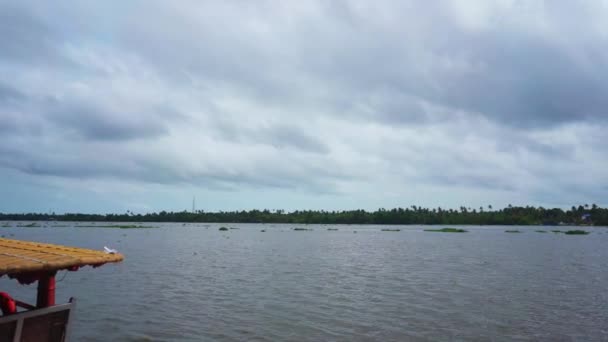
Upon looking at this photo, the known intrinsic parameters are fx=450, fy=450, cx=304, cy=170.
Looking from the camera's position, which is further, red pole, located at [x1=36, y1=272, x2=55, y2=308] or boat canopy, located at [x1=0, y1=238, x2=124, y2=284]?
red pole, located at [x1=36, y1=272, x2=55, y2=308]

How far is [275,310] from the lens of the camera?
2219 centimetres

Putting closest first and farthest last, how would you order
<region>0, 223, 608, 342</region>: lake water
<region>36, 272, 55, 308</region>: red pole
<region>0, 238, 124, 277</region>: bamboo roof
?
<region>0, 238, 124, 277</region>: bamboo roof
<region>36, 272, 55, 308</region>: red pole
<region>0, 223, 608, 342</region>: lake water

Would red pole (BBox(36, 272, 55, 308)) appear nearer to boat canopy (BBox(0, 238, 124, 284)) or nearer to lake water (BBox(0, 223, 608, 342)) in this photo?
boat canopy (BBox(0, 238, 124, 284))

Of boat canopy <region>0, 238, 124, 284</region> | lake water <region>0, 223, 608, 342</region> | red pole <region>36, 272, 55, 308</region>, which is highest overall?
boat canopy <region>0, 238, 124, 284</region>

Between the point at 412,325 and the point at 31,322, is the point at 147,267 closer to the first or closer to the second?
the point at 412,325

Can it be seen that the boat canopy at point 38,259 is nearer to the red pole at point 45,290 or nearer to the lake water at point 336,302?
the red pole at point 45,290

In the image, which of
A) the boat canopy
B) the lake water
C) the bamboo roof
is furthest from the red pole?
the lake water

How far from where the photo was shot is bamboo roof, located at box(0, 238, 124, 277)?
723 centimetres

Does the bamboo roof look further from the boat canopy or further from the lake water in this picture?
the lake water

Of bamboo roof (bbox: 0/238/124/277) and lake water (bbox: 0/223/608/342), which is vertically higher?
bamboo roof (bbox: 0/238/124/277)

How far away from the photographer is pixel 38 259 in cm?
777

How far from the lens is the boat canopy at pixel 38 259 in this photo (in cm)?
725

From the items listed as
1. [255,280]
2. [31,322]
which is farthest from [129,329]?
[255,280]

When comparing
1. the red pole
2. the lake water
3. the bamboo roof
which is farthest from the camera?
the lake water
